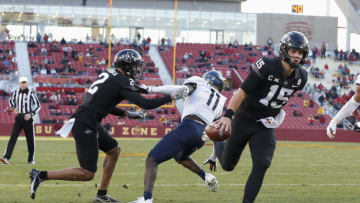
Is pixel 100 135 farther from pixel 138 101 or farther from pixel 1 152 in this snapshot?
pixel 1 152

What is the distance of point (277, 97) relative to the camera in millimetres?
6383

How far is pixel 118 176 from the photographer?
34.3 feet

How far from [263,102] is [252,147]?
0.45 m

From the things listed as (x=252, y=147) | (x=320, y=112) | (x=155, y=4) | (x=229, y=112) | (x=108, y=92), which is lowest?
(x=320, y=112)

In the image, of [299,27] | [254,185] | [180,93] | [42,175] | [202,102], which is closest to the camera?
[254,185]

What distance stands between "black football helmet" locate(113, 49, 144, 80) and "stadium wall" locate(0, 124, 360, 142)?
21699 mm

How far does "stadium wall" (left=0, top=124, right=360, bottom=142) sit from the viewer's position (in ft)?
94.0

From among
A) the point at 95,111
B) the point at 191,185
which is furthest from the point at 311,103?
the point at 95,111

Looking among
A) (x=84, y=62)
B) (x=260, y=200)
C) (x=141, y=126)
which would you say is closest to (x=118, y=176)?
(x=260, y=200)

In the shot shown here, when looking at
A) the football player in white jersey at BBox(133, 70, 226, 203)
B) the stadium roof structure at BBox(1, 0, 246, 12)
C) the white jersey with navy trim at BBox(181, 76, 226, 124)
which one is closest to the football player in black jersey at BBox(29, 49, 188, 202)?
the football player in white jersey at BBox(133, 70, 226, 203)

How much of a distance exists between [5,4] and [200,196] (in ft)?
132

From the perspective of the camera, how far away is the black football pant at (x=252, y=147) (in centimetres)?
615

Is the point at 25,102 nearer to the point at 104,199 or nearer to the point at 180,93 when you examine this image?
the point at 104,199

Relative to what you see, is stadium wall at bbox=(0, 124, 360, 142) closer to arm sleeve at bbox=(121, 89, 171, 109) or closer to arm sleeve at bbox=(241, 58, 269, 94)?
arm sleeve at bbox=(121, 89, 171, 109)
